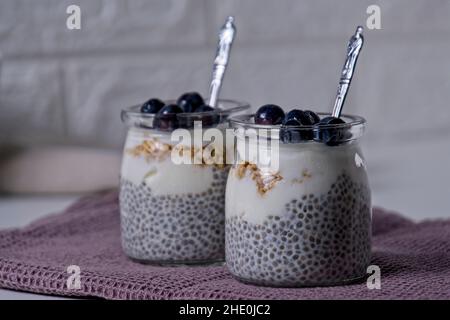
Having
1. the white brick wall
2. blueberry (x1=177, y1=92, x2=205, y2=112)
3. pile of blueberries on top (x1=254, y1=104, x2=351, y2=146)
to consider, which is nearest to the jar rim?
pile of blueberries on top (x1=254, y1=104, x2=351, y2=146)

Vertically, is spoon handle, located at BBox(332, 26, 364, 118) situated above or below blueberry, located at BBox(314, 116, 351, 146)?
above

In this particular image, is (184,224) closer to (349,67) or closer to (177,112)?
(177,112)

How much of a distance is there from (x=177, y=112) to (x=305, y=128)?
0.16 m

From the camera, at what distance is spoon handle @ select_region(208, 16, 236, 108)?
32.8 inches

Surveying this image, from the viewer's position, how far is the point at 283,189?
0.66 m

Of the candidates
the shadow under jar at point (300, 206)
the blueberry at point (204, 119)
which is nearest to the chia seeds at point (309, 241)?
the shadow under jar at point (300, 206)

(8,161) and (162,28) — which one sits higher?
(162,28)

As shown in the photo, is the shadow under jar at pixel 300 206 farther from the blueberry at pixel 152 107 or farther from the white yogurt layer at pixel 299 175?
the blueberry at pixel 152 107

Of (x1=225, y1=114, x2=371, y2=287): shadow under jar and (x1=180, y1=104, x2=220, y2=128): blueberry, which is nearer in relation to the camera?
(x1=225, y1=114, x2=371, y2=287): shadow under jar

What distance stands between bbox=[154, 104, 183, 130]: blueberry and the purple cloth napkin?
12cm

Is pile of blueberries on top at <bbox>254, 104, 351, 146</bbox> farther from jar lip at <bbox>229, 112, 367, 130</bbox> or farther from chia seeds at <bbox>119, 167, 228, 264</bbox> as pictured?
chia seeds at <bbox>119, 167, 228, 264</bbox>

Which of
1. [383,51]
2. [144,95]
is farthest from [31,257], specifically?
[383,51]

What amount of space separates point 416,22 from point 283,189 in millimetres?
811
